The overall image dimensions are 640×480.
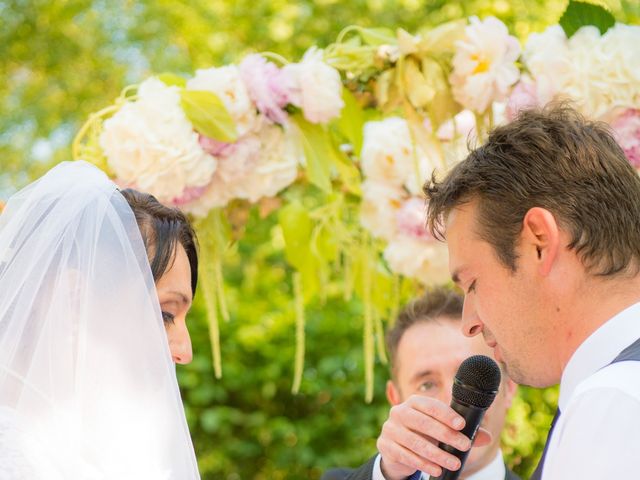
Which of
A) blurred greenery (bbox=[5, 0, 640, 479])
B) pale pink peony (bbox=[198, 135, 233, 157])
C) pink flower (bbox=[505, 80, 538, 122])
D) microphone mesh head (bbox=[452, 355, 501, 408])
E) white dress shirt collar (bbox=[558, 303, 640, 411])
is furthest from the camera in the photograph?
blurred greenery (bbox=[5, 0, 640, 479])

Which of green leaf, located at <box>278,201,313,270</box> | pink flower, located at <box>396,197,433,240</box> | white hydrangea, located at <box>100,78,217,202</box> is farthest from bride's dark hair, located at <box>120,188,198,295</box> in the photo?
pink flower, located at <box>396,197,433,240</box>

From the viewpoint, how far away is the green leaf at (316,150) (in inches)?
149

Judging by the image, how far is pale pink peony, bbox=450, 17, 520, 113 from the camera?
3.55 m

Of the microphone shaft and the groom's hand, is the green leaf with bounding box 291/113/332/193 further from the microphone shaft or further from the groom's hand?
the microphone shaft

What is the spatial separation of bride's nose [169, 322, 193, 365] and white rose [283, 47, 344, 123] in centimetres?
113

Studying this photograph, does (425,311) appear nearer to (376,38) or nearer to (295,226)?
(295,226)

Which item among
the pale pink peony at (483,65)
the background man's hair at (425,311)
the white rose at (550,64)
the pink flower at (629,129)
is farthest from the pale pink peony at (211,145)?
the pink flower at (629,129)

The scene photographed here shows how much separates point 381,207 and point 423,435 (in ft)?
4.50

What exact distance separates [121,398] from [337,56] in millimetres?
1798

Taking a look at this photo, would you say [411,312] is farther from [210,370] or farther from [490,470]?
[210,370]

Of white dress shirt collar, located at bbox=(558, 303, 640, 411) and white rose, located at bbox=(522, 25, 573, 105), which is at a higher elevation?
white rose, located at bbox=(522, 25, 573, 105)

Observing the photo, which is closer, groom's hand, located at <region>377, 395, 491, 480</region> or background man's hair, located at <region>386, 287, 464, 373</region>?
groom's hand, located at <region>377, 395, 491, 480</region>

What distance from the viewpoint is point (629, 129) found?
3568 millimetres

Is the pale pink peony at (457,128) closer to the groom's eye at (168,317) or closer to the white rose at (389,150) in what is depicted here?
the white rose at (389,150)
